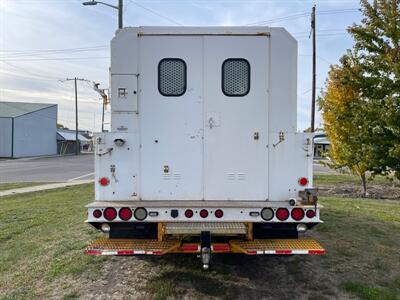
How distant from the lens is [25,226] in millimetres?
9312

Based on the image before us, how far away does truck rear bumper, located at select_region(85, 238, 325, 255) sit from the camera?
15.9 feet

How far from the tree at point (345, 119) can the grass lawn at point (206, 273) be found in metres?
4.10

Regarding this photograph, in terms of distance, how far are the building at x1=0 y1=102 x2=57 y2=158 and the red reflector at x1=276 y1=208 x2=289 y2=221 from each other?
56828mm

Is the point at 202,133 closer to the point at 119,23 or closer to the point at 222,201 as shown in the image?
the point at 222,201

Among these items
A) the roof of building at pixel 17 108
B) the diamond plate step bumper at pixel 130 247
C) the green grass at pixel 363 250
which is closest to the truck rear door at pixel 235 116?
the diamond plate step bumper at pixel 130 247

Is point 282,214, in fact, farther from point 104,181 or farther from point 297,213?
point 104,181

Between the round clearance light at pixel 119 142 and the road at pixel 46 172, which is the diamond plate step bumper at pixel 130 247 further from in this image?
the road at pixel 46 172

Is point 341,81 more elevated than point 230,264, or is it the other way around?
point 341,81

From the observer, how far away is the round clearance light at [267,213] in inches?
193

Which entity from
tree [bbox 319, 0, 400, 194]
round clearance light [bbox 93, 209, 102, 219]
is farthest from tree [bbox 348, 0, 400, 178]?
round clearance light [bbox 93, 209, 102, 219]

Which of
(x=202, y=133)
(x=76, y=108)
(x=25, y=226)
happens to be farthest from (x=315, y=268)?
(x=76, y=108)

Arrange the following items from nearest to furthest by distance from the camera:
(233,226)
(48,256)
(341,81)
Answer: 1. (233,226)
2. (48,256)
3. (341,81)

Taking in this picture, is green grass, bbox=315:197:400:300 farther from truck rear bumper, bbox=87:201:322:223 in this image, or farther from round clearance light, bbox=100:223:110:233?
round clearance light, bbox=100:223:110:233

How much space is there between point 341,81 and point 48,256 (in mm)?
9952
